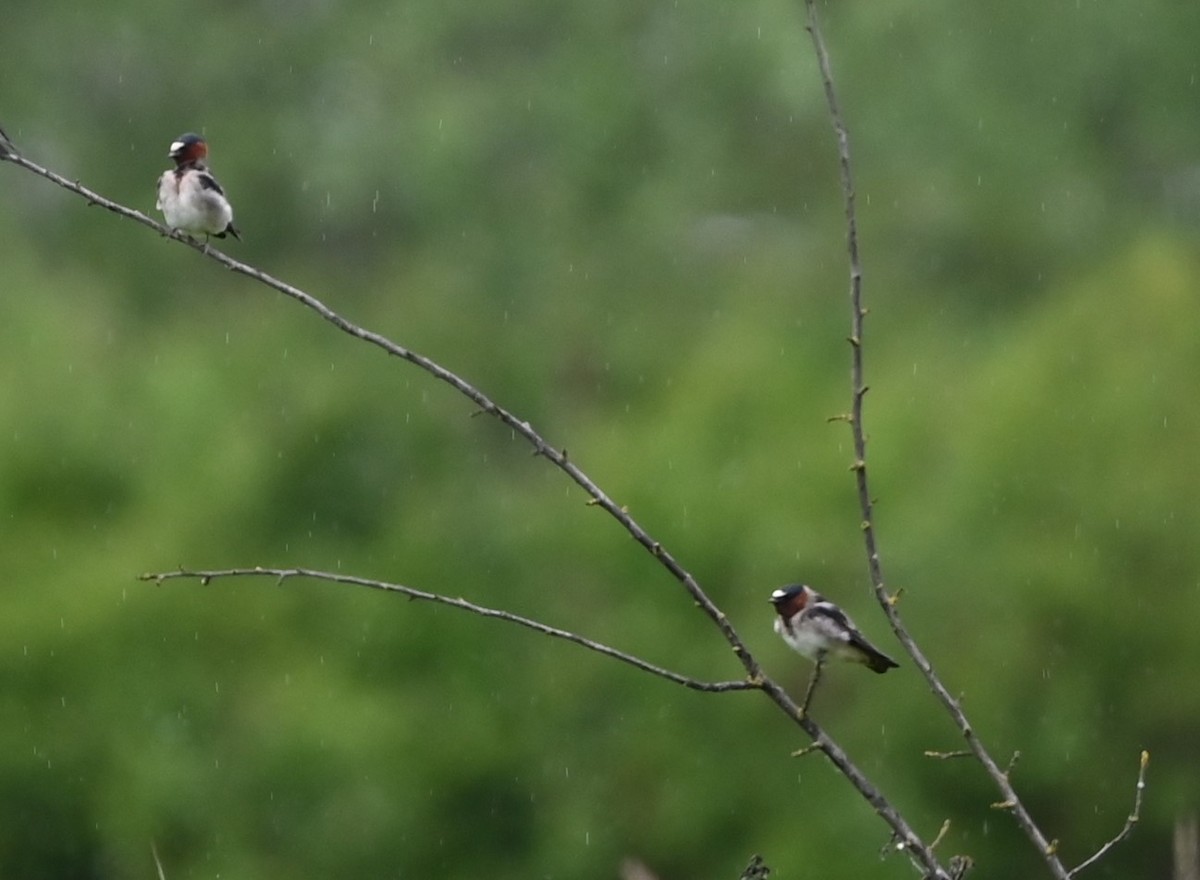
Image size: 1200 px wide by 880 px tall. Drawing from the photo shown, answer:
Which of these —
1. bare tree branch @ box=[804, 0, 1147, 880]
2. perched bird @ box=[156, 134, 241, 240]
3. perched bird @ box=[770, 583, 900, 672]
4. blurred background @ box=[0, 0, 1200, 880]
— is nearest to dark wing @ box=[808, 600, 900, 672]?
perched bird @ box=[770, 583, 900, 672]

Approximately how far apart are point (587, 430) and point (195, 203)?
1911 centimetres

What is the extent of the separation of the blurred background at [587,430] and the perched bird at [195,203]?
10.5m

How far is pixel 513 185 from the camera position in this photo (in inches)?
1256

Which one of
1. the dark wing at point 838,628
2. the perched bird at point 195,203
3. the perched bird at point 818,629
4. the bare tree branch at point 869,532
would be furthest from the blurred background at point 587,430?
the bare tree branch at point 869,532

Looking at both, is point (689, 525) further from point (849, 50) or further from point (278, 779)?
point (849, 50)

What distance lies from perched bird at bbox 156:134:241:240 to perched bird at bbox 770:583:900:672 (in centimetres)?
288

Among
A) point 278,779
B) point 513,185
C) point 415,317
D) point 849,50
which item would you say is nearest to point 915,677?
point 278,779

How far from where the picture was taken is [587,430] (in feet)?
86.6

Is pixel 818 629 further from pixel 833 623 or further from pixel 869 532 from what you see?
pixel 869 532

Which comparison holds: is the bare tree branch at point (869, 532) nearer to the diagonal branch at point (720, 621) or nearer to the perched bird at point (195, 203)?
the diagonal branch at point (720, 621)

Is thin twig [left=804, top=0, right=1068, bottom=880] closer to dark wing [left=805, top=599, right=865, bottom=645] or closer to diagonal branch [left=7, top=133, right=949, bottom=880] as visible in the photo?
diagonal branch [left=7, top=133, right=949, bottom=880]

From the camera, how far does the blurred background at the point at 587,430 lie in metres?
18.2

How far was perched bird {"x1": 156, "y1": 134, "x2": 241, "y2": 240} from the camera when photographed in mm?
7305

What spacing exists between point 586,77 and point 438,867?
51.4 feet
